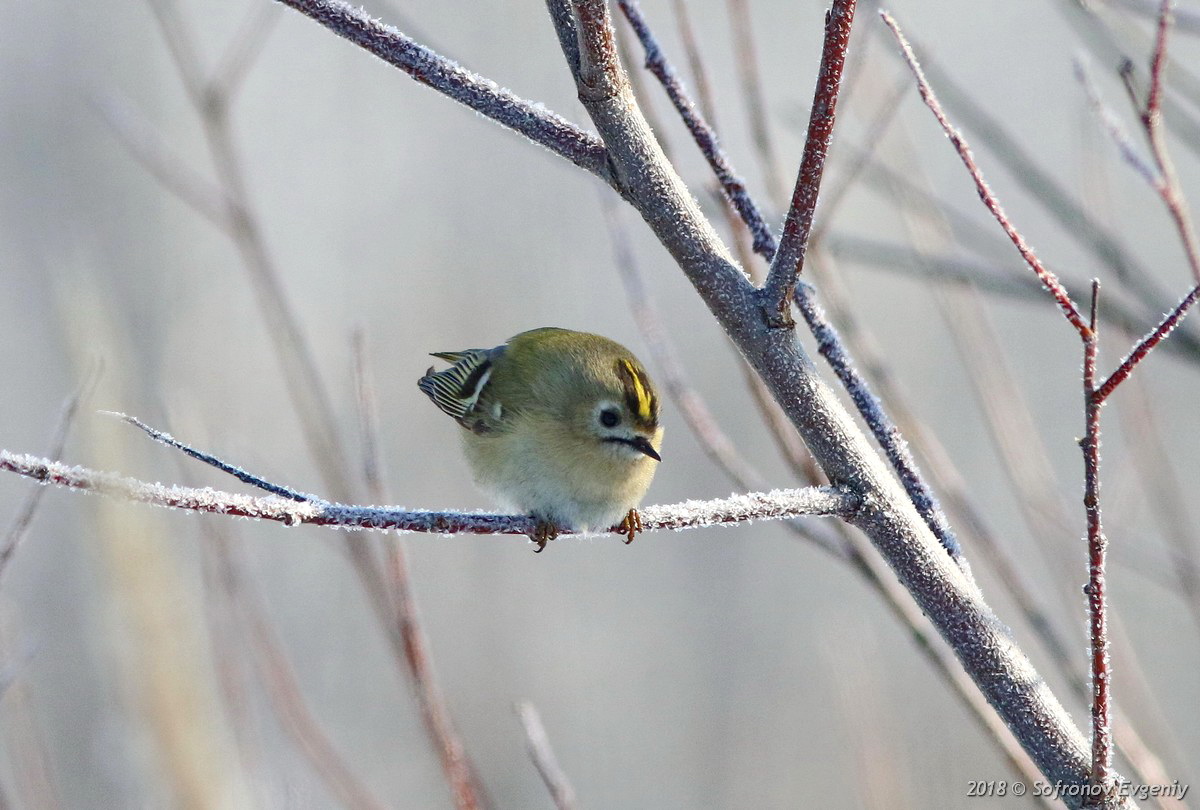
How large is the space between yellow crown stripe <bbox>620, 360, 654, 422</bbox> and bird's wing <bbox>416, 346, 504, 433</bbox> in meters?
0.37

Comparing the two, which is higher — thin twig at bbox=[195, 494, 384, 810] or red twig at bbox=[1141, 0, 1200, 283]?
red twig at bbox=[1141, 0, 1200, 283]

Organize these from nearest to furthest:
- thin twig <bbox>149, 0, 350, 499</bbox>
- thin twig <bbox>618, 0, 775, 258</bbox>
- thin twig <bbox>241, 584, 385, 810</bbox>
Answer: thin twig <bbox>618, 0, 775, 258</bbox> < thin twig <bbox>241, 584, 385, 810</bbox> < thin twig <bbox>149, 0, 350, 499</bbox>

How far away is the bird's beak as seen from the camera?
2.01 metres

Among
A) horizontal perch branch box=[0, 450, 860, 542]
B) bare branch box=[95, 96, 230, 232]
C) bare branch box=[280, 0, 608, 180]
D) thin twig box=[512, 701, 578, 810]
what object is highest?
bare branch box=[95, 96, 230, 232]

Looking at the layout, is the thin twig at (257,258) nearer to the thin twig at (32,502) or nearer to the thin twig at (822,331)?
the thin twig at (32,502)

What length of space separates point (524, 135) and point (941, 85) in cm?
98

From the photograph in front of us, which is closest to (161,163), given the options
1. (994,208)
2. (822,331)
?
(822,331)

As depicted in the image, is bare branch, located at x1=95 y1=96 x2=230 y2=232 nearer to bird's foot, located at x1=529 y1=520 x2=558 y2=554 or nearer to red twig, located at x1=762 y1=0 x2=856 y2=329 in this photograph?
bird's foot, located at x1=529 y1=520 x2=558 y2=554

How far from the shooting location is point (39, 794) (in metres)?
1.69

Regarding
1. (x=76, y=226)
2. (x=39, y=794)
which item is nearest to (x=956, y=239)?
(x=39, y=794)

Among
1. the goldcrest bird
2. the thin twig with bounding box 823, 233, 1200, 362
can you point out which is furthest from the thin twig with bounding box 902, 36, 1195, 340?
the goldcrest bird

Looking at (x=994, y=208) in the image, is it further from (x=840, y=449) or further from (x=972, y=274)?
(x=972, y=274)

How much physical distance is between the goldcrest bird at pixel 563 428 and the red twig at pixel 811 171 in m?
0.80

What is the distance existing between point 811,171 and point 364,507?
21.7 inches
